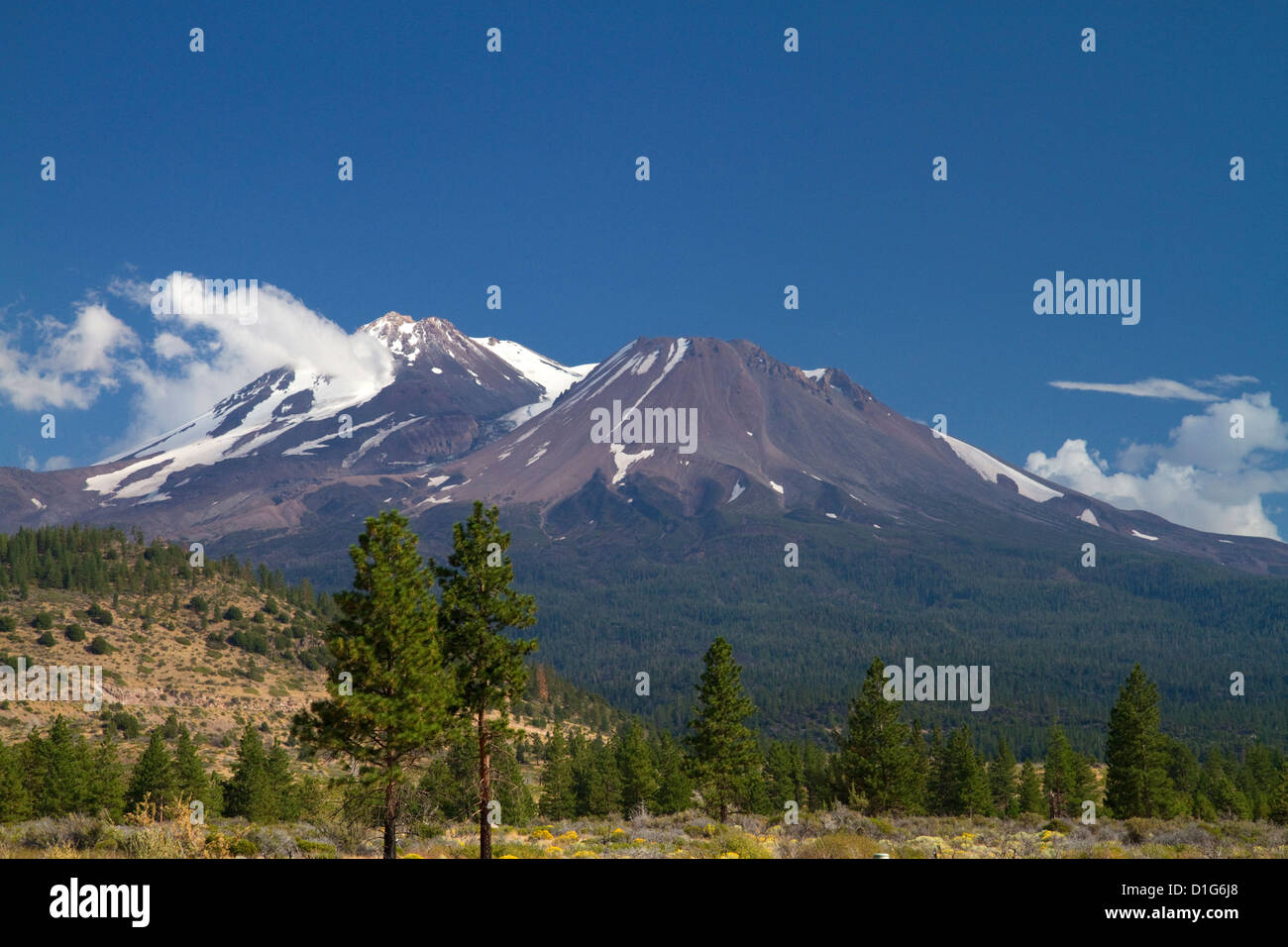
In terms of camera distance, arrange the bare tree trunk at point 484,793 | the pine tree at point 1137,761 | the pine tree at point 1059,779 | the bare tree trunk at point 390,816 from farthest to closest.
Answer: the pine tree at point 1059,779
the pine tree at point 1137,761
the bare tree trunk at point 484,793
the bare tree trunk at point 390,816

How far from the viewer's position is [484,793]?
2873 centimetres

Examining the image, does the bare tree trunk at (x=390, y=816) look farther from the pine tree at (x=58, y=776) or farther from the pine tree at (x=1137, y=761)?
the pine tree at (x=1137, y=761)

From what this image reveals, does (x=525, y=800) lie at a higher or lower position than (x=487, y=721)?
lower

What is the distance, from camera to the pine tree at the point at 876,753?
56.0 meters

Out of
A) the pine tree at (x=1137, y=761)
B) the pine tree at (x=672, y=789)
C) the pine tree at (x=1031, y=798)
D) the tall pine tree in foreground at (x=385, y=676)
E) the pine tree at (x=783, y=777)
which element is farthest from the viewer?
the pine tree at (x=1031, y=798)

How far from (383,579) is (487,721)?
21.2ft

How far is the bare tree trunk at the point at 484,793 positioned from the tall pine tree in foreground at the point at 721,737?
79.9 feet

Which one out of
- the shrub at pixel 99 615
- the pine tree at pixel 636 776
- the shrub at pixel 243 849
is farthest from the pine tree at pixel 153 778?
the shrub at pixel 99 615

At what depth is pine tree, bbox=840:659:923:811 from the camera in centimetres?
5602

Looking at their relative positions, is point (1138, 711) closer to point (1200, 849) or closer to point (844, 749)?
point (844, 749)

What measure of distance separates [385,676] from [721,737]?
3155 centimetres
